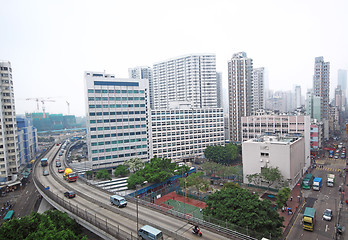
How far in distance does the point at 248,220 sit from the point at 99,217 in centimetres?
1712

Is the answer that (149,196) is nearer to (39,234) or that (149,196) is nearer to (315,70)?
(39,234)

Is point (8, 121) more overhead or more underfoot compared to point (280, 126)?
more overhead

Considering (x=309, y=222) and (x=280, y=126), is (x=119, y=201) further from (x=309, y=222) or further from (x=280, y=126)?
(x=280, y=126)

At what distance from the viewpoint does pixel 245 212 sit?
23.6 meters

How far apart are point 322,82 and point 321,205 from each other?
85640mm

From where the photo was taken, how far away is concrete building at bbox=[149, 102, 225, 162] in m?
70.6

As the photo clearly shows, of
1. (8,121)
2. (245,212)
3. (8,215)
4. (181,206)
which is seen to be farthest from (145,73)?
(245,212)

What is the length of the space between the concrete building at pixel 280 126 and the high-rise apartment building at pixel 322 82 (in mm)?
48522

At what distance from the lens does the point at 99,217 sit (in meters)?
26.5

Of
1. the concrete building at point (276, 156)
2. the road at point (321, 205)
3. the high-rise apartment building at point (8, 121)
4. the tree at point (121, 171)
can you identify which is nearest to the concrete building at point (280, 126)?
the concrete building at point (276, 156)

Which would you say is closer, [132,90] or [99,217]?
[99,217]

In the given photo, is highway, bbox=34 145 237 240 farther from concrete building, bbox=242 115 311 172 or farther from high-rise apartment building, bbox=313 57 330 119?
high-rise apartment building, bbox=313 57 330 119

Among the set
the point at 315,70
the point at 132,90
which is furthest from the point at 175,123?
the point at 315,70

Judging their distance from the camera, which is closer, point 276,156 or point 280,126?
point 276,156
